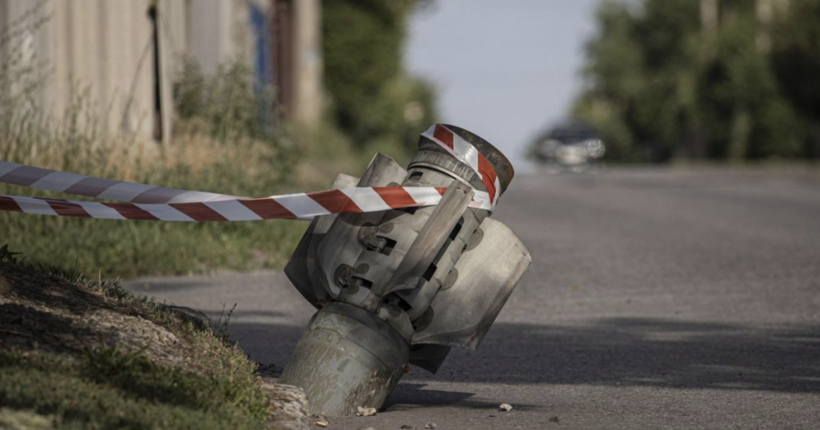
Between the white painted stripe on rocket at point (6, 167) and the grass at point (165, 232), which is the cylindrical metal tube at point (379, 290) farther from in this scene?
the grass at point (165, 232)

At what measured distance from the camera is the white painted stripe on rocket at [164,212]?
19.5 feet

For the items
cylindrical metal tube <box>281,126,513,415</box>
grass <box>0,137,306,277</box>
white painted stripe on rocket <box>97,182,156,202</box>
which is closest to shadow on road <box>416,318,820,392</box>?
cylindrical metal tube <box>281,126,513,415</box>

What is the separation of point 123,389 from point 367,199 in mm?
1377

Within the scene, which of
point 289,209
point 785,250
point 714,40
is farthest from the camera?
point 714,40

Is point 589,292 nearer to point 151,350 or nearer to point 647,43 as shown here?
point 151,350

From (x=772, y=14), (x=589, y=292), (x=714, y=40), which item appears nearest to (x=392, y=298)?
(x=589, y=292)

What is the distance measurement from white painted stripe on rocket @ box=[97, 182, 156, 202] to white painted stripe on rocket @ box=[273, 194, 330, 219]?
620 mm

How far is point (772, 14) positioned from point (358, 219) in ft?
161

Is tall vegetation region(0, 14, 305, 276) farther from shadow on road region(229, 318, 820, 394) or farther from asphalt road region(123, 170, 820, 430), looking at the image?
shadow on road region(229, 318, 820, 394)

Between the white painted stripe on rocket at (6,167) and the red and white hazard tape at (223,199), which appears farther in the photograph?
the white painted stripe on rocket at (6,167)

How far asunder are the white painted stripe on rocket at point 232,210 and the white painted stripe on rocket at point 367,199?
41 cm

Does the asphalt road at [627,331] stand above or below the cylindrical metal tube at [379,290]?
below

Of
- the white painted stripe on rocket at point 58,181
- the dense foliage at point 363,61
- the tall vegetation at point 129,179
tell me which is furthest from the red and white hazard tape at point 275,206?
the dense foliage at point 363,61

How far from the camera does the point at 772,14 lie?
52281mm
